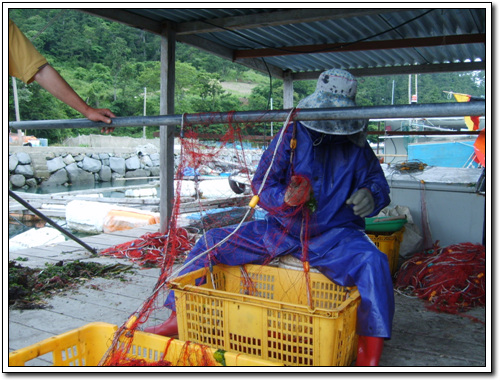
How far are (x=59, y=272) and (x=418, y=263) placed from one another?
10.5 ft

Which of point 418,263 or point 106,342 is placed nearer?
point 106,342

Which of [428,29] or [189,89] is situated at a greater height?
[189,89]

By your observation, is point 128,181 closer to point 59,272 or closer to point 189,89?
point 189,89

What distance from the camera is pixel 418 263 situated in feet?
13.0

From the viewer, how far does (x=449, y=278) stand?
3.56m

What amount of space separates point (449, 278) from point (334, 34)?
131 inches

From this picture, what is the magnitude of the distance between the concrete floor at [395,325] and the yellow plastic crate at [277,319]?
16cm

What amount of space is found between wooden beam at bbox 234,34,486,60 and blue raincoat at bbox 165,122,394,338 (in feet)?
10.8

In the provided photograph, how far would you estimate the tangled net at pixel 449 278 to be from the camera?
3385mm

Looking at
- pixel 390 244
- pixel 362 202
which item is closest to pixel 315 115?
pixel 362 202

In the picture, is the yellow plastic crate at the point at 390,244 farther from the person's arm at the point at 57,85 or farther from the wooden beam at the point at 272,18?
the person's arm at the point at 57,85

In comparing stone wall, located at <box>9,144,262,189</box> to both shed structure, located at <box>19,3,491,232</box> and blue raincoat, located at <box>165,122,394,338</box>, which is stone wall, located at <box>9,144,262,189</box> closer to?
shed structure, located at <box>19,3,491,232</box>

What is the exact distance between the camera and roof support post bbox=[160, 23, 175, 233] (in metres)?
5.14
